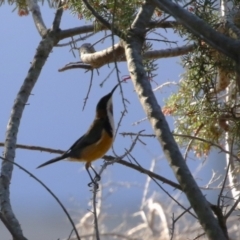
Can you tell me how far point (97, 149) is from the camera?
114 cm

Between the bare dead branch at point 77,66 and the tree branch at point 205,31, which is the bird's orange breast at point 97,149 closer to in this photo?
the bare dead branch at point 77,66

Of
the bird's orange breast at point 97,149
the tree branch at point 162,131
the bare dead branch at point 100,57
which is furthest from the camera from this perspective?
the bird's orange breast at point 97,149

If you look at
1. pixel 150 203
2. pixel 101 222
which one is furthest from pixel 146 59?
pixel 101 222

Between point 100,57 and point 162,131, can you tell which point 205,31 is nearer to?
point 162,131

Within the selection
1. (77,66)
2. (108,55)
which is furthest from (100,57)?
(77,66)

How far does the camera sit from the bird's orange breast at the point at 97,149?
1130mm

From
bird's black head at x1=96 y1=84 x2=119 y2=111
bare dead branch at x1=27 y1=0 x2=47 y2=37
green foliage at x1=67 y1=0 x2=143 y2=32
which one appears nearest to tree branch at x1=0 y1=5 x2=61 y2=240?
bare dead branch at x1=27 y1=0 x2=47 y2=37

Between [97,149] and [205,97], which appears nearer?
[205,97]

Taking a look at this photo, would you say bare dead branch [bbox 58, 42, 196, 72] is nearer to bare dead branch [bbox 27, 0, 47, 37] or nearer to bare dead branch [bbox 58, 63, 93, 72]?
bare dead branch [bbox 58, 63, 93, 72]

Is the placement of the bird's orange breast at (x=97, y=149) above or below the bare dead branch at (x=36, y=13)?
below

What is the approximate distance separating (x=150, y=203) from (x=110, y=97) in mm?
439

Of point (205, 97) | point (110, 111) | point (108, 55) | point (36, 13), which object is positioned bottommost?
point (205, 97)

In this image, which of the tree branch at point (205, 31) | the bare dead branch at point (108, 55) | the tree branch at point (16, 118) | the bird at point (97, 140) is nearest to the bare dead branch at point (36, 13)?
the tree branch at point (16, 118)

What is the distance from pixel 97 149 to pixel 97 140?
2 cm
